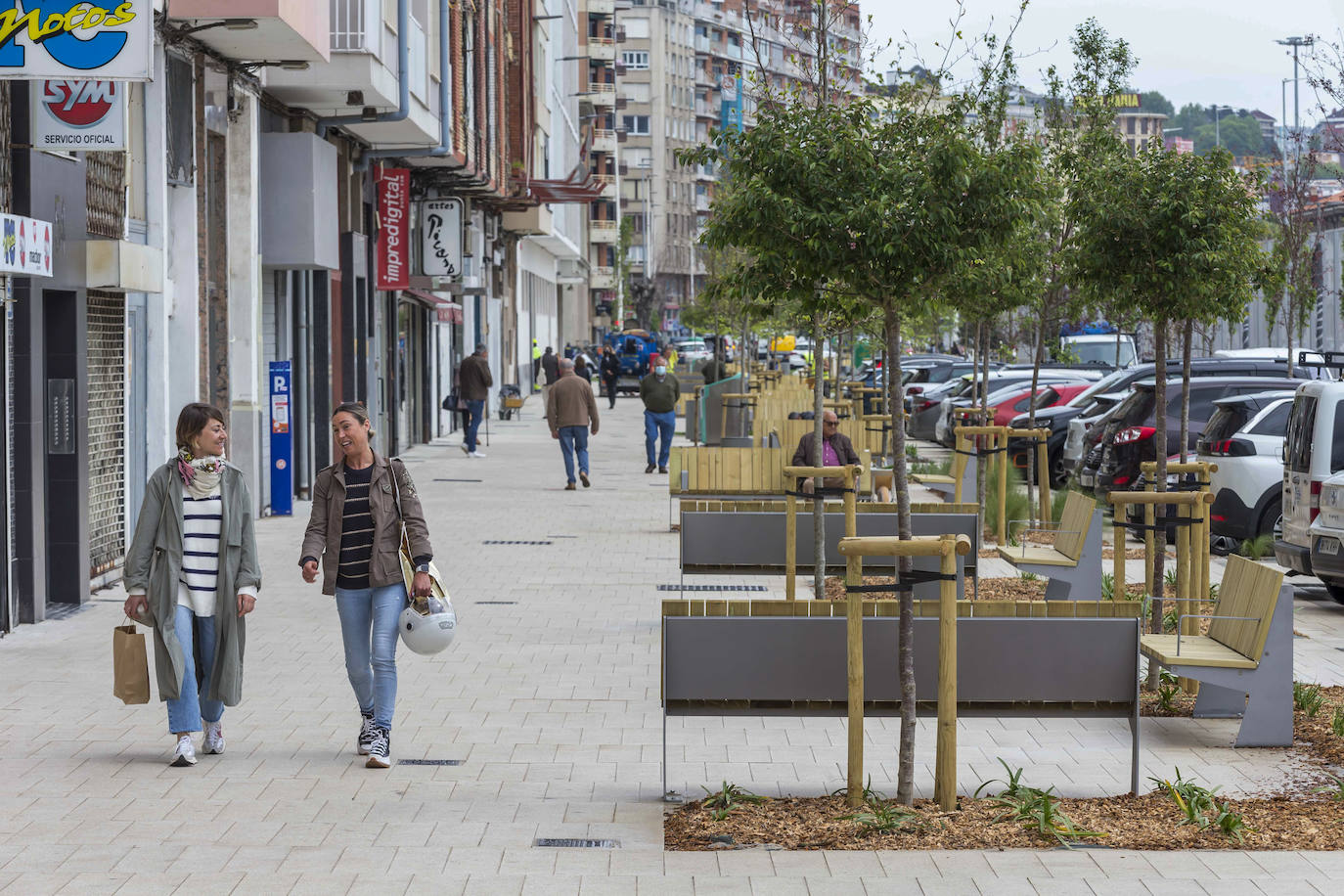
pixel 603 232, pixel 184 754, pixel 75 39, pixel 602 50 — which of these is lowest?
pixel 184 754

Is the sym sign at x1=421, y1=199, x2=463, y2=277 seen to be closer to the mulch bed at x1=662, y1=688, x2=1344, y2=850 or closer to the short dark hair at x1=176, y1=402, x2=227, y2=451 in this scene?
the short dark hair at x1=176, y1=402, x2=227, y2=451

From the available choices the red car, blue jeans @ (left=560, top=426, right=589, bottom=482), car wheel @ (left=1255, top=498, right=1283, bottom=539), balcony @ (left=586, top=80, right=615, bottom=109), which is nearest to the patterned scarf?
car wheel @ (left=1255, top=498, right=1283, bottom=539)

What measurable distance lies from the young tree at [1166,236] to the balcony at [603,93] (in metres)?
86.4

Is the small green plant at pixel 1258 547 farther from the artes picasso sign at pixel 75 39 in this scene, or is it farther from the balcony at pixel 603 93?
the balcony at pixel 603 93

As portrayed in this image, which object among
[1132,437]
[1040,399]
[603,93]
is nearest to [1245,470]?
[1132,437]

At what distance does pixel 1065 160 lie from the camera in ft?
48.4

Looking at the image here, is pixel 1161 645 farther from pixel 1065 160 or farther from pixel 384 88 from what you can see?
pixel 384 88

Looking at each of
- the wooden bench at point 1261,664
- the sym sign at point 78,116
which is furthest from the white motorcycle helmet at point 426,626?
the sym sign at point 78,116

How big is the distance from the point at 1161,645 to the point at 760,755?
1977mm

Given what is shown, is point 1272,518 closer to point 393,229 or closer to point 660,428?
point 660,428

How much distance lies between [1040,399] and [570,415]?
31.7 ft

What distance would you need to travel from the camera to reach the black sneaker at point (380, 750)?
7801 millimetres

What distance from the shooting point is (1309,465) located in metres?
13.6

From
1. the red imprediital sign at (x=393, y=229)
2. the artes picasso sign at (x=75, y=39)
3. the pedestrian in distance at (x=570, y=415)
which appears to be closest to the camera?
the artes picasso sign at (x=75, y=39)
